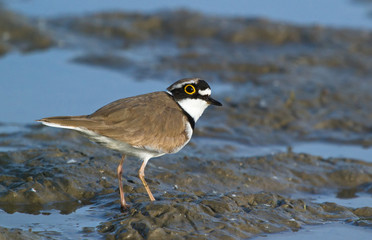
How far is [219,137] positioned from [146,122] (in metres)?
3.54

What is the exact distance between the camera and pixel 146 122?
675 cm

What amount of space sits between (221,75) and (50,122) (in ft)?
23.4

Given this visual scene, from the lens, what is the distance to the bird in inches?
253

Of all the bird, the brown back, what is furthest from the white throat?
the brown back

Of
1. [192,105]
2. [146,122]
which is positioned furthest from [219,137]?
[146,122]

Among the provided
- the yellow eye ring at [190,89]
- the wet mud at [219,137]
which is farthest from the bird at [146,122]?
the wet mud at [219,137]

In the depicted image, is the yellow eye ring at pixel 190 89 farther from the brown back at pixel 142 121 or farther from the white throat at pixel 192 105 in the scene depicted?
the brown back at pixel 142 121

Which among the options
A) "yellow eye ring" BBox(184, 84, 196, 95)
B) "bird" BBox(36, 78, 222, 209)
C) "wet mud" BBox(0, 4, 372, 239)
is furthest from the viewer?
"yellow eye ring" BBox(184, 84, 196, 95)

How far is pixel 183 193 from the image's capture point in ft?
23.9

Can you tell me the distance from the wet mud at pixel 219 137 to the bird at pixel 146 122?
0.62 metres

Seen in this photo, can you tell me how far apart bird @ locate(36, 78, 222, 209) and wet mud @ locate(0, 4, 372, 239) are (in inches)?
24.4

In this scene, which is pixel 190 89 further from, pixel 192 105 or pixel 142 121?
pixel 142 121

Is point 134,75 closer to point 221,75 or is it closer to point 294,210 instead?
point 221,75

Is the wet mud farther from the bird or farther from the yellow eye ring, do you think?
the yellow eye ring
